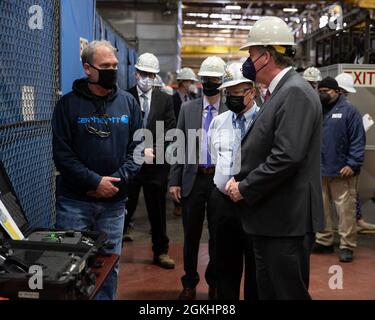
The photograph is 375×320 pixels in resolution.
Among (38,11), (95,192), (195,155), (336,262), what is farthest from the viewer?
(336,262)

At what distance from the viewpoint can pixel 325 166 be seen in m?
5.45

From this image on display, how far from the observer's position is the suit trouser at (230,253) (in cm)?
334

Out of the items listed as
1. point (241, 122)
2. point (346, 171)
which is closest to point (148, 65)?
point (241, 122)

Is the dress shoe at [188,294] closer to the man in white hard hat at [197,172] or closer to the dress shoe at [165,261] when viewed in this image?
the man in white hard hat at [197,172]

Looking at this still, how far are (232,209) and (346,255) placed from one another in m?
2.50

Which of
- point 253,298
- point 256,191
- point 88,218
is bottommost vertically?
point 253,298

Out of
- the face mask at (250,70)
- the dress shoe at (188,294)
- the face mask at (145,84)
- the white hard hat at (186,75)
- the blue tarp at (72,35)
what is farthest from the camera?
the white hard hat at (186,75)

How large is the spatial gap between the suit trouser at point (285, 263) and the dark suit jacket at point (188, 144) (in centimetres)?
141

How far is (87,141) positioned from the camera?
2.91 meters

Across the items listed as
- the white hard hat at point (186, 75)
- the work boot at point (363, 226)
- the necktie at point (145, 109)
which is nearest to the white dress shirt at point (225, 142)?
the necktie at point (145, 109)

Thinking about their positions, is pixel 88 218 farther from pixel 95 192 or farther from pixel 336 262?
pixel 336 262

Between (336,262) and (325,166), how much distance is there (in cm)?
107
